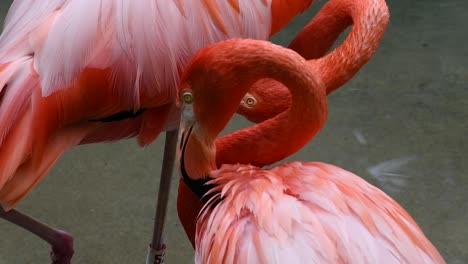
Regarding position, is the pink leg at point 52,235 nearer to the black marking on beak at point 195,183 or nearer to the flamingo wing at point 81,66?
the flamingo wing at point 81,66

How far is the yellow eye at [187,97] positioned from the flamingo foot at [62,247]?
61 centimetres

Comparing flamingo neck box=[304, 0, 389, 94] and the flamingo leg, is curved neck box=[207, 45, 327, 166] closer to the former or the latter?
flamingo neck box=[304, 0, 389, 94]

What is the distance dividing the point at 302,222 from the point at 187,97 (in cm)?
27

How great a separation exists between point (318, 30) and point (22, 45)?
0.64 meters

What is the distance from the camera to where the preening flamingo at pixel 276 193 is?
113 cm

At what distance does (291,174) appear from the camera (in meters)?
1.26

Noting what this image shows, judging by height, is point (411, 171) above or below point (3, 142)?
below

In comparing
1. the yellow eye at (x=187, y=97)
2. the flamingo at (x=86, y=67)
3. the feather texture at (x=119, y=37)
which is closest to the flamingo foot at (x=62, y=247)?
the flamingo at (x=86, y=67)

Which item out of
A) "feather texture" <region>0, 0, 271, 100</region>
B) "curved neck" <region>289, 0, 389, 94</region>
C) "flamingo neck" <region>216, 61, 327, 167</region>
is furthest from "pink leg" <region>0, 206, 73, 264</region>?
"curved neck" <region>289, 0, 389, 94</region>

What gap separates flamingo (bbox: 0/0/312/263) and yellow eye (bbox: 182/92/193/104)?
0.67ft

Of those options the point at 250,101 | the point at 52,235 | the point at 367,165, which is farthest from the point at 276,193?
the point at 367,165

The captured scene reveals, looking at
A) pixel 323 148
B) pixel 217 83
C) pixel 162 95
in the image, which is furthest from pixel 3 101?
pixel 323 148

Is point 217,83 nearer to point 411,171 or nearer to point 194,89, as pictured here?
point 194,89

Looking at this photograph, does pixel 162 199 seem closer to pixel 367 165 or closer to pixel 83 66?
pixel 83 66
